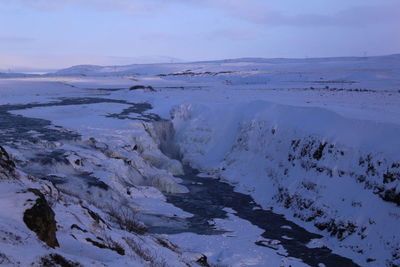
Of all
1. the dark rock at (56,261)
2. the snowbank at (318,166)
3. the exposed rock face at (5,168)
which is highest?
the exposed rock face at (5,168)

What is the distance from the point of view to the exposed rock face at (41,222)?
546cm

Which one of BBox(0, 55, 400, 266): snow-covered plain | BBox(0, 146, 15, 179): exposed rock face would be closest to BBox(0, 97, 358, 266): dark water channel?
BBox(0, 55, 400, 266): snow-covered plain

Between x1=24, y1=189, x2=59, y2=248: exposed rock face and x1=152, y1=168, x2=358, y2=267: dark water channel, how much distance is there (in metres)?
8.73

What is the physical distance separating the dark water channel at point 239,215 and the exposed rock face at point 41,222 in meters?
8.73

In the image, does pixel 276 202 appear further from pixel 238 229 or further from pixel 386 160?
pixel 386 160

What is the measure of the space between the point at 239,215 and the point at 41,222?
12527mm

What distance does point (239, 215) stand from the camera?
683 inches

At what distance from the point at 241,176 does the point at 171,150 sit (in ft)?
26.7

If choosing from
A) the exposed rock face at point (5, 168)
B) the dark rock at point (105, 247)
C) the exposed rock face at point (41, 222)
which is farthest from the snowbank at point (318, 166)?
the exposed rock face at point (5, 168)

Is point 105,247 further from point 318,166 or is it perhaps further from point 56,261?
point 318,166

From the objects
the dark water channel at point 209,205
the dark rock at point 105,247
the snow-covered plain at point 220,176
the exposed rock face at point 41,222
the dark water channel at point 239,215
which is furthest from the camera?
the dark water channel at point 209,205

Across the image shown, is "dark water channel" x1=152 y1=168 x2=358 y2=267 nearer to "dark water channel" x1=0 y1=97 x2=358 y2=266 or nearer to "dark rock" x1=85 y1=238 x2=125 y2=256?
"dark water channel" x1=0 y1=97 x2=358 y2=266

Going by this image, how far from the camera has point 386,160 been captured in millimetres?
15336

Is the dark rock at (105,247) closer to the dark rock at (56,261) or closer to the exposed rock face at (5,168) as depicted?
the dark rock at (56,261)
